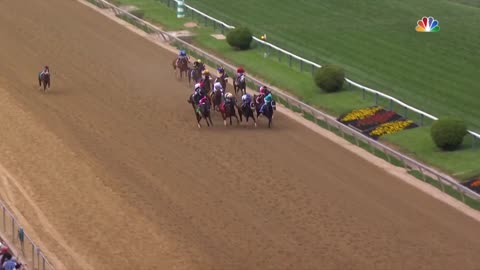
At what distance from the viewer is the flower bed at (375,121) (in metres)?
30.6

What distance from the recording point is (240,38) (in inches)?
1543

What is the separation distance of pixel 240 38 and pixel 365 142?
1027cm

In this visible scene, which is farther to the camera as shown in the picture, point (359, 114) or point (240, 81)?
point (240, 81)

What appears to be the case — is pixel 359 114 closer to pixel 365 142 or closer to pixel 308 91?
pixel 365 142

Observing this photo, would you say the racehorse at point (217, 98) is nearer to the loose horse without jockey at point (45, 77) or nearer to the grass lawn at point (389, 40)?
the loose horse without jockey at point (45, 77)

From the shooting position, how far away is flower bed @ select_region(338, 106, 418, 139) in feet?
100

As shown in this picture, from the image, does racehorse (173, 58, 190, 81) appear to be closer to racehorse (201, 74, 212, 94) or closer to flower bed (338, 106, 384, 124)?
racehorse (201, 74, 212, 94)

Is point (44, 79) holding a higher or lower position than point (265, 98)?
lower

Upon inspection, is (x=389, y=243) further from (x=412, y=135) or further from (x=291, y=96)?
(x=291, y=96)

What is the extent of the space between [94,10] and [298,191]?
21.1 metres

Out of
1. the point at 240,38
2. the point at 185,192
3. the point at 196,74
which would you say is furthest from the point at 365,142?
the point at 240,38

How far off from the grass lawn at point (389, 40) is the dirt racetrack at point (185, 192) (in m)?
5.67

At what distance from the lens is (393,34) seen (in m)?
43.2

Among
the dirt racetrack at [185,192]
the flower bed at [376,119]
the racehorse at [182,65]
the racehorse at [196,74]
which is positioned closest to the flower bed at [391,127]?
the flower bed at [376,119]
